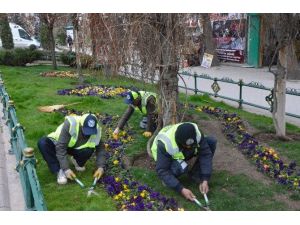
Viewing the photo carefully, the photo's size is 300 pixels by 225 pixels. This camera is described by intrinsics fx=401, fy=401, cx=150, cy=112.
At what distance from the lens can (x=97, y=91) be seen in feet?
36.7

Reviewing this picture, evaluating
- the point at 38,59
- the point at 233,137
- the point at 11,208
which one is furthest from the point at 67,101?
the point at 38,59

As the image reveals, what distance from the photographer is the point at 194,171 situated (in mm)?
4891

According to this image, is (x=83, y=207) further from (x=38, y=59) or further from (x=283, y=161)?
(x=38, y=59)

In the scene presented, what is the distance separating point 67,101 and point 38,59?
34.3 feet

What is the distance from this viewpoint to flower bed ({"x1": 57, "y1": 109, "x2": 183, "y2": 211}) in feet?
14.0

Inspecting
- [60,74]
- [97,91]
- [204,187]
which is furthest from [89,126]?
[60,74]

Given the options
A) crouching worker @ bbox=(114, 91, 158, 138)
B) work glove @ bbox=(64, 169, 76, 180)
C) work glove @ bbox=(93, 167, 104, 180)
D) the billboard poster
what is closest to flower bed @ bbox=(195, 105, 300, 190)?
crouching worker @ bbox=(114, 91, 158, 138)

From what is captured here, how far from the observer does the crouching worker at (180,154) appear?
432 centimetres

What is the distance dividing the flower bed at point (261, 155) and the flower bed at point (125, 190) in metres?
1.47

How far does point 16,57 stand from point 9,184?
14127 mm

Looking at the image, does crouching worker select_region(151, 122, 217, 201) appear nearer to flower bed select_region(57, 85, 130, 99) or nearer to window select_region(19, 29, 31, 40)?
flower bed select_region(57, 85, 130, 99)

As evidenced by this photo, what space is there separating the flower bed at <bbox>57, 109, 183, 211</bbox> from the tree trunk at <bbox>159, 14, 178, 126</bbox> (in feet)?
2.87

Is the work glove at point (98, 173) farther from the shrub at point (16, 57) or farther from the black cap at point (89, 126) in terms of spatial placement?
the shrub at point (16, 57)

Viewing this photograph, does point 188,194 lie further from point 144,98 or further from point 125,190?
point 144,98
